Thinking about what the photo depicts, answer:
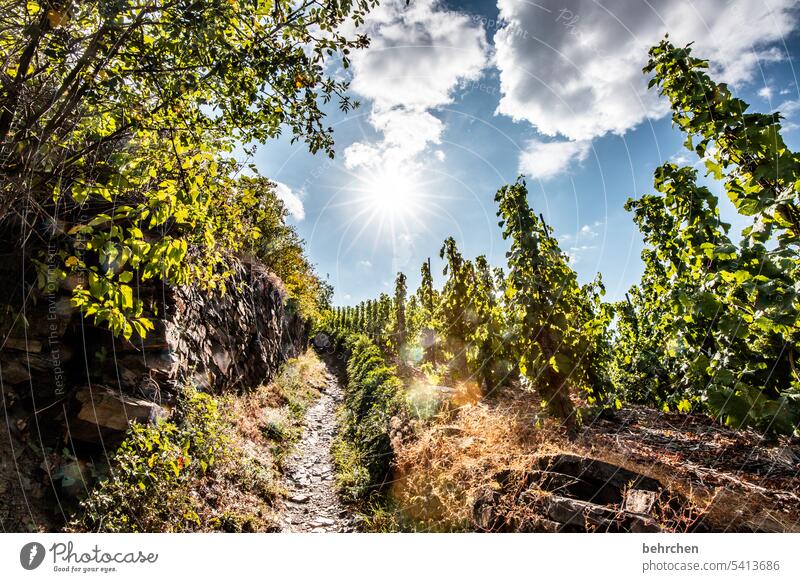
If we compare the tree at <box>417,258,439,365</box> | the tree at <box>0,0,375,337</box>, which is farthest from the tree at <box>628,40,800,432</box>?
the tree at <box>417,258,439,365</box>

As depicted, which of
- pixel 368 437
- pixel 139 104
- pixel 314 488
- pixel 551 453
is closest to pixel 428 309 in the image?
pixel 368 437

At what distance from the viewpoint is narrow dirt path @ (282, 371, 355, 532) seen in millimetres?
7227

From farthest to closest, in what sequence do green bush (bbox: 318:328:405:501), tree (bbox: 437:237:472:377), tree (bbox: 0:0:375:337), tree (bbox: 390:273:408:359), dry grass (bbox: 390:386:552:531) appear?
tree (bbox: 390:273:408:359)
tree (bbox: 437:237:472:377)
green bush (bbox: 318:328:405:501)
dry grass (bbox: 390:386:552:531)
tree (bbox: 0:0:375:337)

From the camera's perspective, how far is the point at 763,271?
4.17 metres

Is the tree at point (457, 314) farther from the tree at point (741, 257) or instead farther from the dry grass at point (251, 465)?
the tree at point (741, 257)

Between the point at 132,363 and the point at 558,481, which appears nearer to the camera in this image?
the point at 558,481

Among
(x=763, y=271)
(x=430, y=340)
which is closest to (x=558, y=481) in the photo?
(x=763, y=271)

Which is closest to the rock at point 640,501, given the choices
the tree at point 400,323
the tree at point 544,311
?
the tree at point 544,311

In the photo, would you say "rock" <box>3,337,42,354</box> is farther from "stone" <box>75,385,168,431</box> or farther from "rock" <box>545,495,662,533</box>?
"rock" <box>545,495,662,533</box>

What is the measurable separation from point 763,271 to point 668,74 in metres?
3.99

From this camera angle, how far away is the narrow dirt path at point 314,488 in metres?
7.23

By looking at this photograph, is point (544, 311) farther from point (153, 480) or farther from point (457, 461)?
point (153, 480)

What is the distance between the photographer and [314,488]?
8.80 meters
